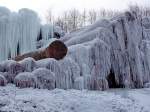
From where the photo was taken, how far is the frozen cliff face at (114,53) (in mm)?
13398

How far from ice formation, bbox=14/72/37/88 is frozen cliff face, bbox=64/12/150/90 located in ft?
7.89

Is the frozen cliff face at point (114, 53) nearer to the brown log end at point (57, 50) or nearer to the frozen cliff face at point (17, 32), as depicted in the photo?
the brown log end at point (57, 50)

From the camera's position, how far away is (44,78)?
11172 millimetres

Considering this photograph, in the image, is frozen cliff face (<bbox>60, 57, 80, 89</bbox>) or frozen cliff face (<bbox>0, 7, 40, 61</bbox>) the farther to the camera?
frozen cliff face (<bbox>0, 7, 40, 61</bbox>)

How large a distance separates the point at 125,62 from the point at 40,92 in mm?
5723

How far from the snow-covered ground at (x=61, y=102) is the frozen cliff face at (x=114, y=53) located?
2.30 meters

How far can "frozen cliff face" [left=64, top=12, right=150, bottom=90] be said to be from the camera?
13.4 meters

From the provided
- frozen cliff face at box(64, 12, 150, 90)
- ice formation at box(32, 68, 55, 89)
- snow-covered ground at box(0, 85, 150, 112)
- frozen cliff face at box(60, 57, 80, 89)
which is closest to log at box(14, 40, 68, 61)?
frozen cliff face at box(60, 57, 80, 89)

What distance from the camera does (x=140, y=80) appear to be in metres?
14.8

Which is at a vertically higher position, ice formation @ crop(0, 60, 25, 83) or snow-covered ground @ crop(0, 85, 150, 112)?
ice formation @ crop(0, 60, 25, 83)

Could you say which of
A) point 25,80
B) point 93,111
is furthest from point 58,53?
point 93,111

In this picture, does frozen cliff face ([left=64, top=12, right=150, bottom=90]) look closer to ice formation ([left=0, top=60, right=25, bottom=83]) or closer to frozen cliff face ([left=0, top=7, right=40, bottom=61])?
frozen cliff face ([left=0, top=7, right=40, bottom=61])

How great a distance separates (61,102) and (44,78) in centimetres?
231

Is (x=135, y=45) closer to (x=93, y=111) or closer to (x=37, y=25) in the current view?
(x=37, y=25)
